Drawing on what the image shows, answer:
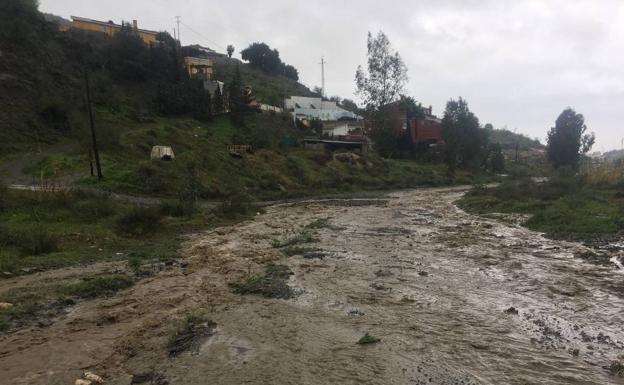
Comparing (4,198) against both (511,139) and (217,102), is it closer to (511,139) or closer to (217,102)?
(217,102)

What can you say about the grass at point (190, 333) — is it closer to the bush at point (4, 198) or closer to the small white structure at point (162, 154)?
the bush at point (4, 198)

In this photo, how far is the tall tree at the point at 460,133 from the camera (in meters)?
54.6

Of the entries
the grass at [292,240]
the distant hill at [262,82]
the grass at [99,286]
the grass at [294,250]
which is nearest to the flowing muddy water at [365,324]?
the grass at [99,286]

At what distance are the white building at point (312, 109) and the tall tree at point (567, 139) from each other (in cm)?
3997

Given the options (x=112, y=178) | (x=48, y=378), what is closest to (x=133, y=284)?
(x=48, y=378)

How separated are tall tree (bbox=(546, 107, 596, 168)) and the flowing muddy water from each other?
37.3 meters

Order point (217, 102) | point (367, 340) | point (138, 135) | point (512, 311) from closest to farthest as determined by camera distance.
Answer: point (367, 340) → point (512, 311) → point (138, 135) → point (217, 102)

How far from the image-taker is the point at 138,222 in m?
19.8

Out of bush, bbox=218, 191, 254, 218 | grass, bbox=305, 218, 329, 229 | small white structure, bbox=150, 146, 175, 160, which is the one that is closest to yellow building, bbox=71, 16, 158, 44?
small white structure, bbox=150, 146, 175, 160

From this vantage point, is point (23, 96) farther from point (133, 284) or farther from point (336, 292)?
point (336, 292)

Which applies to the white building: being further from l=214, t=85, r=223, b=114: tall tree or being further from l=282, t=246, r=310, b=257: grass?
l=282, t=246, r=310, b=257: grass

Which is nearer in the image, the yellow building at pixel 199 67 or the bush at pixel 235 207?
the bush at pixel 235 207

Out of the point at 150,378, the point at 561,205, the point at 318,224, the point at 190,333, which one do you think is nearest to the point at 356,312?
the point at 190,333

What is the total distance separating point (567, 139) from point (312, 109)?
148ft
